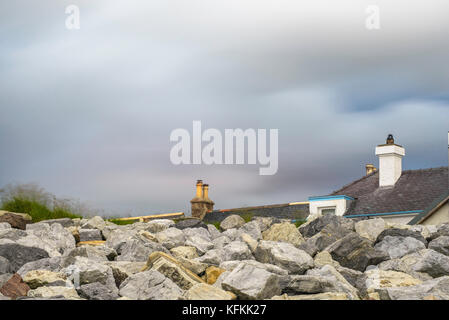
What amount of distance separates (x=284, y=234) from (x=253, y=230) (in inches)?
28.9

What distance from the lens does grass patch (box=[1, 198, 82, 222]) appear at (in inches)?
617

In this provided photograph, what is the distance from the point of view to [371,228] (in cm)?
1134

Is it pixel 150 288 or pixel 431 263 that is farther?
pixel 431 263

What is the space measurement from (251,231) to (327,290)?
393 cm

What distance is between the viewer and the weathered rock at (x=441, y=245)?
33.5 ft

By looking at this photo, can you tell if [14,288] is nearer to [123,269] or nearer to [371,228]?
[123,269]

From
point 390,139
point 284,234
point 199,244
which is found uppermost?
point 390,139

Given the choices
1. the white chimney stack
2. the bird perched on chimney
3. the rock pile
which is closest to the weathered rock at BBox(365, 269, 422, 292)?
the rock pile

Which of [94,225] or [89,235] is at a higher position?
[94,225]

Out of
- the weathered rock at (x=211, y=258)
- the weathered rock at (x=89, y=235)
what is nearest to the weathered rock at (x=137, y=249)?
the weathered rock at (x=211, y=258)

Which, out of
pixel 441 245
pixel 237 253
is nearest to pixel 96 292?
pixel 237 253

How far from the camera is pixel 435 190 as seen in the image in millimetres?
23562

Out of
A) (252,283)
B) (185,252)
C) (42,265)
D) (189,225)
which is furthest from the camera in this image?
(189,225)

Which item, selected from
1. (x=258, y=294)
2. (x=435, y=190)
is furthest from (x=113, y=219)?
(x=435, y=190)
